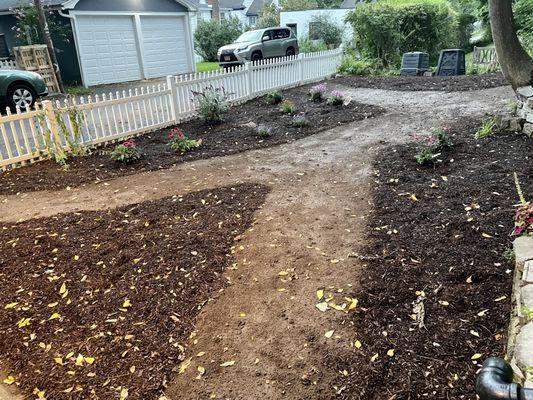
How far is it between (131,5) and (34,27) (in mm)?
3602

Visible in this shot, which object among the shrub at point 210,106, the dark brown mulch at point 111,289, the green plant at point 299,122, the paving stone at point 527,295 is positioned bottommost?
the dark brown mulch at point 111,289

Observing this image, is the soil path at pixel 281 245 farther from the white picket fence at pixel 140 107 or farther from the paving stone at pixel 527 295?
the white picket fence at pixel 140 107

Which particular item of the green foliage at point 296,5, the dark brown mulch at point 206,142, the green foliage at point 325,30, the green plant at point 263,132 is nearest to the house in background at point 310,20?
the green foliage at point 325,30

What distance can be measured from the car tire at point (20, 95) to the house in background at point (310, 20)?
1746 centimetres

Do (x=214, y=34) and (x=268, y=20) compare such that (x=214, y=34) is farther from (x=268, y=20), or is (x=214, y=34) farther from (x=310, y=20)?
(x=310, y=20)

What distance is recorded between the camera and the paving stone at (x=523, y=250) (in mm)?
2818

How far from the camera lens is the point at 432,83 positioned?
11266 millimetres

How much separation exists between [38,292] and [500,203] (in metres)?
4.19

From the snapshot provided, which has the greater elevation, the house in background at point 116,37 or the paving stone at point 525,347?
the house in background at point 116,37

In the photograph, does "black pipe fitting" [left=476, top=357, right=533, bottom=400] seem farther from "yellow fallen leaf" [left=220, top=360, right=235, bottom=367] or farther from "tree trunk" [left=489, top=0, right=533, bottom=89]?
"tree trunk" [left=489, top=0, right=533, bottom=89]

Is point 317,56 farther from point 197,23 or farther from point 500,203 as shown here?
point 197,23

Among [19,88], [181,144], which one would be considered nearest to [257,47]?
[19,88]

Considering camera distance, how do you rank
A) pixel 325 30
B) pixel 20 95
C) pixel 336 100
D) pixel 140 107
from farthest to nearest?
pixel 325 30, pixel 20 95, pixel 336 100, pixel 140 107

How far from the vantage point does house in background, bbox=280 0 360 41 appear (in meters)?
24.6
